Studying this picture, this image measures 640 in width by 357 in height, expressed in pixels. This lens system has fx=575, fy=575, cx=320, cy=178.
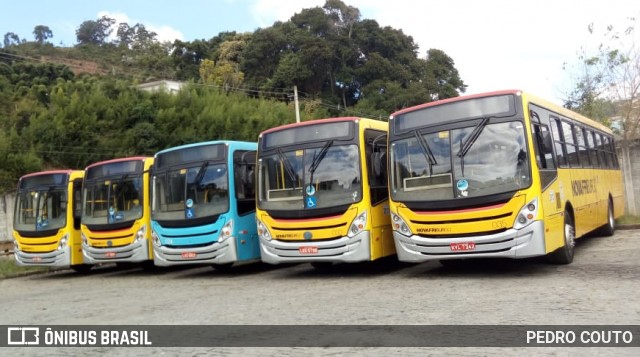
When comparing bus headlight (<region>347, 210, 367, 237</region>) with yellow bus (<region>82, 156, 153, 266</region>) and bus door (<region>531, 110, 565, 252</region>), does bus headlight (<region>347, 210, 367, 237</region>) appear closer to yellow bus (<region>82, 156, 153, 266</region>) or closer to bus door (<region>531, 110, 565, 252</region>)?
bus door (<region>531, 110, 565, 252</region>)

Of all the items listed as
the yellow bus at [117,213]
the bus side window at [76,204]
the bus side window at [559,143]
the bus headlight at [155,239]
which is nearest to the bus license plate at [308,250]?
the bus headlight at [155,239]

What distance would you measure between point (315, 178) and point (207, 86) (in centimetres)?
3160

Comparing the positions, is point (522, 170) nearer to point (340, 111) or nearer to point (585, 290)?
point (585, 290)

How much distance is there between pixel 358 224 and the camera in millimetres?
10289

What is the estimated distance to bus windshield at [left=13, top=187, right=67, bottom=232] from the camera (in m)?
15.0

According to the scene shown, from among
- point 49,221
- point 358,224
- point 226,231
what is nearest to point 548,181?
point 358,224

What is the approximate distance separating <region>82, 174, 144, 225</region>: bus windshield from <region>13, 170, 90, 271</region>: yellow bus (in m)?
0.88

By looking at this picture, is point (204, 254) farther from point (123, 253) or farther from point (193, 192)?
point (123, 253)

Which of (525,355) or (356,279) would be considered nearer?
(525,355)

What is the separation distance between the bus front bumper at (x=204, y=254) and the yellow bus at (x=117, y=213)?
4.48ft

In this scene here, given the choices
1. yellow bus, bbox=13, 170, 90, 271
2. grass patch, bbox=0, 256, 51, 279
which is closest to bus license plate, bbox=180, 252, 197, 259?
yellow bus, bbox=13, 170, 90, 271

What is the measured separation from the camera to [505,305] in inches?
280

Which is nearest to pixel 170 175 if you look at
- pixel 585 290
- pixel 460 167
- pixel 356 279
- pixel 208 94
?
pixel 356 279

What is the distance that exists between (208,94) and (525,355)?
114 feet
